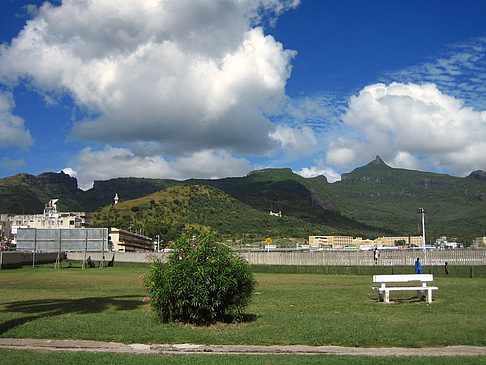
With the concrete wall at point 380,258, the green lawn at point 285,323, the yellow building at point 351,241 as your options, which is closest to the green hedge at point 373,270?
the concrete wall at point 380,258

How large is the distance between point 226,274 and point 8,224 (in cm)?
14821

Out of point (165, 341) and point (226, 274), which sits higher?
point (226, 274)

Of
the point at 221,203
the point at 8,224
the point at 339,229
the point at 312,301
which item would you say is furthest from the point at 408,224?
the point at 312,301

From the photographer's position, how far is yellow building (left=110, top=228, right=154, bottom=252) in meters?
103

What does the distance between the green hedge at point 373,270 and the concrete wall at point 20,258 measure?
25408 millimetres

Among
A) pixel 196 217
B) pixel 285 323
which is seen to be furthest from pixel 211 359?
pixel 196 217

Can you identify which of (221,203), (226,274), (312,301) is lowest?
(312,301)

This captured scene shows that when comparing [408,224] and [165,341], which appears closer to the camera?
[165,341]

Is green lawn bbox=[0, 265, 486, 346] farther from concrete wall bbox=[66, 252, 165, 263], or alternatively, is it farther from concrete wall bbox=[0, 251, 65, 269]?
concrete wall bbox=[66, 252, 165, 263]

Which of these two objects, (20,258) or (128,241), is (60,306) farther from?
(128,241)

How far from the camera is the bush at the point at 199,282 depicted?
1103 cm

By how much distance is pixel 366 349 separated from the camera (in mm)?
8883

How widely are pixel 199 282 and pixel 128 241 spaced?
338 feet

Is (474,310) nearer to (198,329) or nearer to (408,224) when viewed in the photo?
(198,329)
